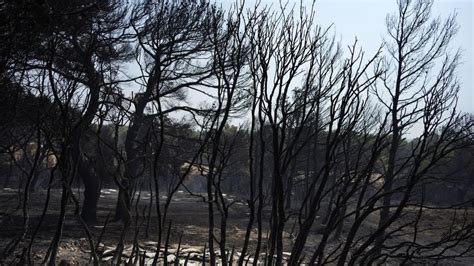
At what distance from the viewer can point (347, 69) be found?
279cm

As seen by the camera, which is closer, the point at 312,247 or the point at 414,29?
the point at 414,29

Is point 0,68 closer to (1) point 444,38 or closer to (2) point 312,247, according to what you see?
(1) point 444,38

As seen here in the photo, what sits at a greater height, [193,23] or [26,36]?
[193,23]

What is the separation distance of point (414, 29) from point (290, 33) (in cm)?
904

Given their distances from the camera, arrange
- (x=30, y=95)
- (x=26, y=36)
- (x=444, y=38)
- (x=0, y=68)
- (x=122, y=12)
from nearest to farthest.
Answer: (x=0, y=68), (x=26, y=36), (x=30, y=95), (x=122, y=12), (x=444, y=38)

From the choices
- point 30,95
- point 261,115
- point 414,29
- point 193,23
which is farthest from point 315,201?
point 414,29

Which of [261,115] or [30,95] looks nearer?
[261,115]

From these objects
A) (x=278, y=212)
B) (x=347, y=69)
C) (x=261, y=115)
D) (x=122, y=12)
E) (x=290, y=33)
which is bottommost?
(x=278, y=212)

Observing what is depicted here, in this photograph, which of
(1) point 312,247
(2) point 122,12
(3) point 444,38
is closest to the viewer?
(2) point 122,12

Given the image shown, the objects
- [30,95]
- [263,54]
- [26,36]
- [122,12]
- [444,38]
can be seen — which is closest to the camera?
[263,54]

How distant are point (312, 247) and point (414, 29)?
7.14 metres

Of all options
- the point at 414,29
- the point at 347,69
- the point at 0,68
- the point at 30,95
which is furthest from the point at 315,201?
the point at 414,29

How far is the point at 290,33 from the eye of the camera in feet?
8.87

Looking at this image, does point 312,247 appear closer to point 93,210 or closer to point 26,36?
point 93,210
